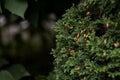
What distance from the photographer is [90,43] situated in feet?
5.01

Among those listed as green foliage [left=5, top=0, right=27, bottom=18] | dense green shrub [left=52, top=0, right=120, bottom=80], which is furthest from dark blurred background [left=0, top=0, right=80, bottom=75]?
dense green shrub [left=52, top=0, right=120, bottom=80]

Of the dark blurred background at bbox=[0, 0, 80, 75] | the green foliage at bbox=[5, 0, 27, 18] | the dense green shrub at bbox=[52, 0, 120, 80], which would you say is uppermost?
the dark blurred background at bbox=[0, 0, 80, 75]

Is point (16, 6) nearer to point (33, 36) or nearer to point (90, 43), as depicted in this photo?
point (90, 43)

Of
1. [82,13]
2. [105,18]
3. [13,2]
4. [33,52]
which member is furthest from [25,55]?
[105,18]

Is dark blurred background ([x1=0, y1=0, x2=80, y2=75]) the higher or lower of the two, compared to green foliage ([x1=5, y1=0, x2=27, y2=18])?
higher

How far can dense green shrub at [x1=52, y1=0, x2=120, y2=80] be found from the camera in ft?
4.94

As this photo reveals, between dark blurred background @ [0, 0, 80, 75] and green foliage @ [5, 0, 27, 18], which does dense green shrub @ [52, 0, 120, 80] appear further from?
dark blurred background @ [0, 0, 80, 75]

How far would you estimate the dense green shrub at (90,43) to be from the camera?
1.51 m

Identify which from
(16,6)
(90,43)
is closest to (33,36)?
(16,6)

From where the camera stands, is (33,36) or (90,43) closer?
(90,43)

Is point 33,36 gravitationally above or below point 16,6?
above

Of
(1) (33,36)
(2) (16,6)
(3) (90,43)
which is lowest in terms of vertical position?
(3) (90,43)

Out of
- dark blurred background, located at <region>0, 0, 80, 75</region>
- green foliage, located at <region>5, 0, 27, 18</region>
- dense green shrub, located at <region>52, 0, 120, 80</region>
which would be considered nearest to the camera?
dense green shrub, located at <region>52, 0, 120, 80</region>

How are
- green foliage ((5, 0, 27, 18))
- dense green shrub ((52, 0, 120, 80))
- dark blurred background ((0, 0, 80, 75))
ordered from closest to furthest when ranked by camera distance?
dense green shrub ((52, 0, 120, 80)), green foliage ((5, 0, 27, 18)), dark blurred background ((0, 0, 80, 75))
